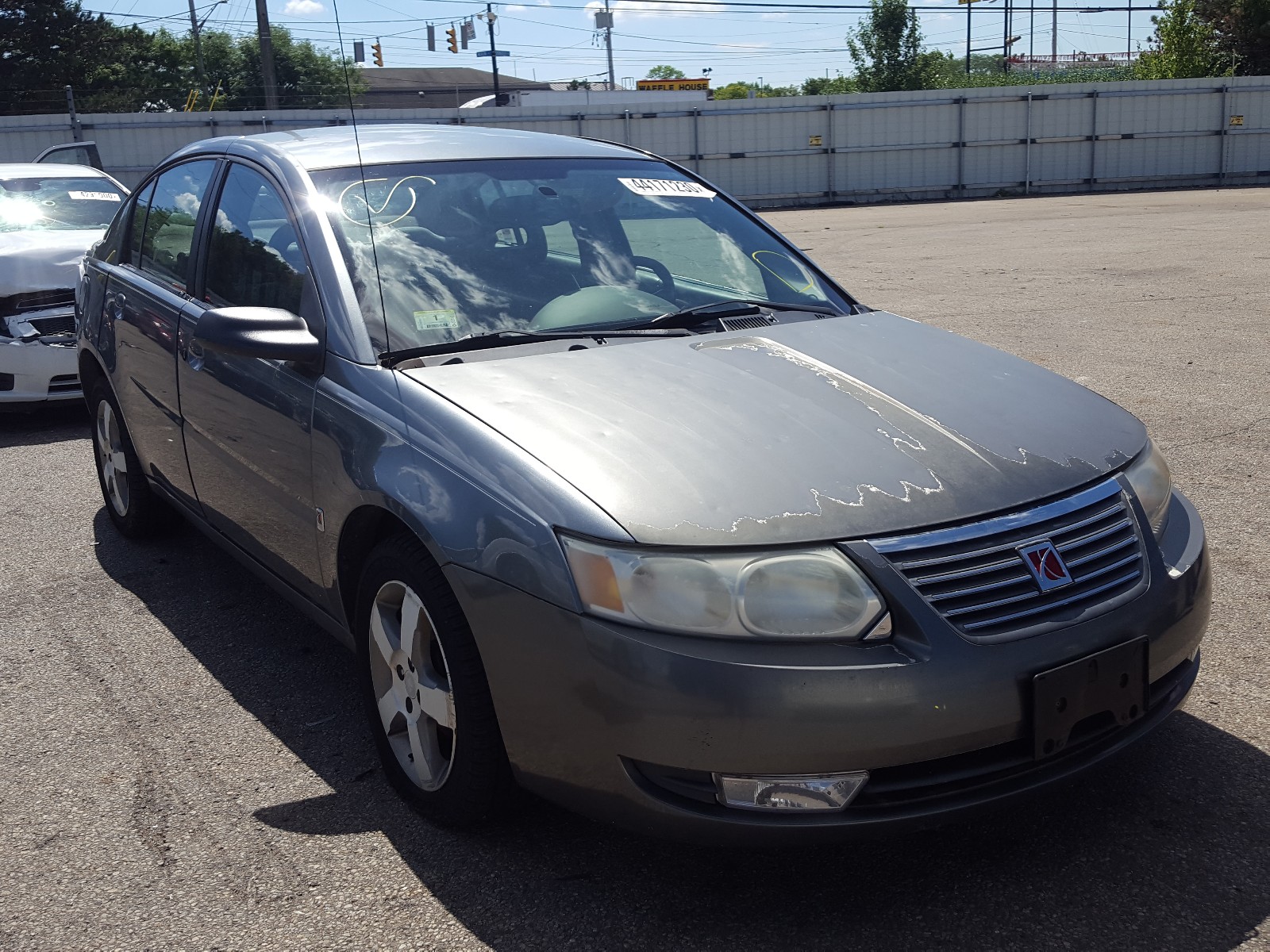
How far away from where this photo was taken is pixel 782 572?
7.28 feet

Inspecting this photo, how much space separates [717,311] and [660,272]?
0.27m

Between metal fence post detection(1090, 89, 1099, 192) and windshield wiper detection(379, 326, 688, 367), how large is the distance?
28.4 metres

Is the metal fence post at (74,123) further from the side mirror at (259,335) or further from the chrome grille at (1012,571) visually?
the chrome grille at (1012,571)

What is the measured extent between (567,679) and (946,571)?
0.74 m

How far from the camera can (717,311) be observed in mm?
3391

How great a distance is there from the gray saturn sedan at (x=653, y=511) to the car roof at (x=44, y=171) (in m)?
6.22

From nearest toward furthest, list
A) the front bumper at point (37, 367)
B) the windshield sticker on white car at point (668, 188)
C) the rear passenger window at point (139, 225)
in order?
the windshield sticker on white car at point (668, 188) < the rear passenger window at point (139, 225) < the front bumper at point (37, 367)

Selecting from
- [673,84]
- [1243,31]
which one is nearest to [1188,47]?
[1243,31]

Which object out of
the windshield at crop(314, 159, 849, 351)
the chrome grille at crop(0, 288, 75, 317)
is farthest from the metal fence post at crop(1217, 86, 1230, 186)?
the windshield at crop(314, 159, 849, 351)

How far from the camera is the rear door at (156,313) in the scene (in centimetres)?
405

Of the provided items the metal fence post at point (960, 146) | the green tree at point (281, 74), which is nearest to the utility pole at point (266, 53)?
the metal fence post at point (960, 146)

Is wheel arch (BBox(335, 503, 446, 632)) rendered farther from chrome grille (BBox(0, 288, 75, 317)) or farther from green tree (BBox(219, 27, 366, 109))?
green tree (BBox(219, 27, 366, 109))

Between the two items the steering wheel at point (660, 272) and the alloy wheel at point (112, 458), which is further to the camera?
the alloy wheel at point (112, 458)

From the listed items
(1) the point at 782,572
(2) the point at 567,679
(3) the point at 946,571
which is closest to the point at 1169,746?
(3) the point at 946,571
